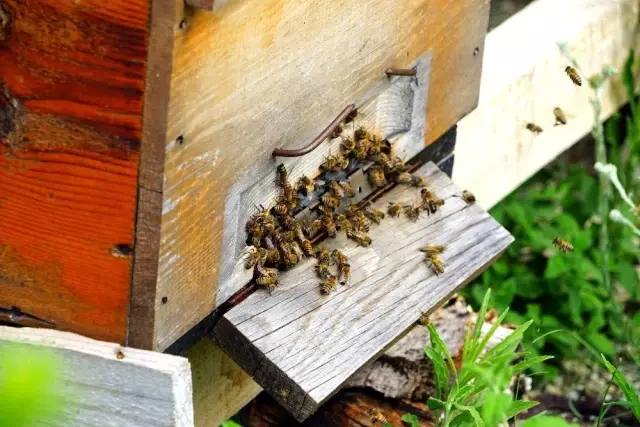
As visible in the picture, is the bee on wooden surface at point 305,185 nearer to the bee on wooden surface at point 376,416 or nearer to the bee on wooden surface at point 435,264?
the bee on wooden surface at point 435,264

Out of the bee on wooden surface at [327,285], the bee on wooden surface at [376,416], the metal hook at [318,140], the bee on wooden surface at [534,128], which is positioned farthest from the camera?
the bee on wooden surface at [534,128]

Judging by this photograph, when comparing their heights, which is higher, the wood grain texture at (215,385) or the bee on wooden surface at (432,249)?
the bee on wooden surface at (432,249)

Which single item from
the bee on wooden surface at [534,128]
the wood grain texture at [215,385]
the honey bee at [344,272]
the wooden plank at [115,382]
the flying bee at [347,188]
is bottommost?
the wooden plank at [115,382]

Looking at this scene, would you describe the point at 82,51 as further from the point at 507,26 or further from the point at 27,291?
the point at 507,26

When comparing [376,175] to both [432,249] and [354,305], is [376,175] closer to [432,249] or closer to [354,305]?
[432,249]

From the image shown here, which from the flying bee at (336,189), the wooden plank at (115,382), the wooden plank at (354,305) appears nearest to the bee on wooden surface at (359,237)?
the wooden plank at (354,305)

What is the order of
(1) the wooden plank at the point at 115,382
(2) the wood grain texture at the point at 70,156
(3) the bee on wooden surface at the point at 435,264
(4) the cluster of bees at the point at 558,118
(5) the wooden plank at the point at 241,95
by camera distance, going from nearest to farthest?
(2) the wood grain texture at the point at 70,156 < (5) the wooden plank at the point at 241,95 < (1) the wooden plank at the point at 115,382 < (3) the bee on wooden surface at the point at 435,264 < (4) the cluster of bees at the point at 558,118

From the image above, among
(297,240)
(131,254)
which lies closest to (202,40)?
(131,254)
